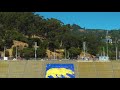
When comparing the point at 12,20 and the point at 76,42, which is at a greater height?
the point at 12,20

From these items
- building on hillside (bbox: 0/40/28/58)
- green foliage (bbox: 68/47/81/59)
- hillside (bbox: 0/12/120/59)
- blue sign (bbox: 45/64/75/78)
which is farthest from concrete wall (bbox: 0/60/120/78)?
building on hillside (bbox: 0/40/28/58)

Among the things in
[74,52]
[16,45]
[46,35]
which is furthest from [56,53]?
[46,35]

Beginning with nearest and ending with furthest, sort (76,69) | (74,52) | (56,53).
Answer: (76,69) < (74,52) < (56,53)

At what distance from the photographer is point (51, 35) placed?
671 inches

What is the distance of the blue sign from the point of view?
925cm

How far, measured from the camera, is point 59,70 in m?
9.71

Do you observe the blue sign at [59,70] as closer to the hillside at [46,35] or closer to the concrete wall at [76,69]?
the concrete wall at [76,69]

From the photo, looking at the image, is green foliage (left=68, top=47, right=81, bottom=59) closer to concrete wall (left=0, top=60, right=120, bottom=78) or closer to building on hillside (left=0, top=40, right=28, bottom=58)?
building on hillside (left=0, top=40, right=28, bottom=58)

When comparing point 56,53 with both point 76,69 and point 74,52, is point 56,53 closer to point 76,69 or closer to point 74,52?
point 74,52

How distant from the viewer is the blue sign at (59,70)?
925 centimetres

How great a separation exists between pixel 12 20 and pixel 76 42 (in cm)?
430

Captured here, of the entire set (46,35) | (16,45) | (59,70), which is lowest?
(59,70)
